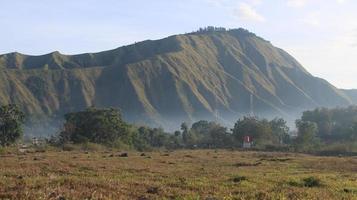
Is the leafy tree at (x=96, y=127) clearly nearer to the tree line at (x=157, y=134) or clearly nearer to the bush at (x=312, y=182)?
the tree line at (x=157, y=134)

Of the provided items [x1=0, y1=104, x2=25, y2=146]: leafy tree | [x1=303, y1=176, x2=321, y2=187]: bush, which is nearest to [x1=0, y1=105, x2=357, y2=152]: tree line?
[x1=0, y1=104, x2=25, y2=146]: leafy tree

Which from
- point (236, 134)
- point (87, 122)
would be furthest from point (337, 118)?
point (87, 122)

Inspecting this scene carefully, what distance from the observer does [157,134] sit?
154375mm

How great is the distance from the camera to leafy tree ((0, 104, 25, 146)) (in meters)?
104

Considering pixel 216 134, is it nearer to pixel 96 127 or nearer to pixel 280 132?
pixel 280 132

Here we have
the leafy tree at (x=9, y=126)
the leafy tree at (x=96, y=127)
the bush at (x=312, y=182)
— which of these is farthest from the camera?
the leafy tree at (x=96, y=127)

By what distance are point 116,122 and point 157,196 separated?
9576 cm

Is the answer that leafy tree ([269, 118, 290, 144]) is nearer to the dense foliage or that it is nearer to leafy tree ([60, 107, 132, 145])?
the dense foliage

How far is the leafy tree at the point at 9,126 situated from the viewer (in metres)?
104

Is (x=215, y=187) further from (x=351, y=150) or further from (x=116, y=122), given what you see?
(x=116, y=122)

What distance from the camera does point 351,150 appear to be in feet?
297

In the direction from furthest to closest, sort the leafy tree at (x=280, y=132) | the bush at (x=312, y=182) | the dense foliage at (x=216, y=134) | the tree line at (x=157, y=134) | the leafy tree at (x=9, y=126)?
the leafy tree at (x=280, y=132) < the dense foliage at (x=216, y=134) < the tree line at (x=157, y=134) < the leafy tree at (x=9, y=126) < the bush at (x=312, y=182)

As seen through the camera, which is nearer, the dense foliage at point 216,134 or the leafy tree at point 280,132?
the dense foliage at point 216,134

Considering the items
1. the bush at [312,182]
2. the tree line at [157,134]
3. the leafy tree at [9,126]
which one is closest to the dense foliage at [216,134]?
the tree line at [157,134]
